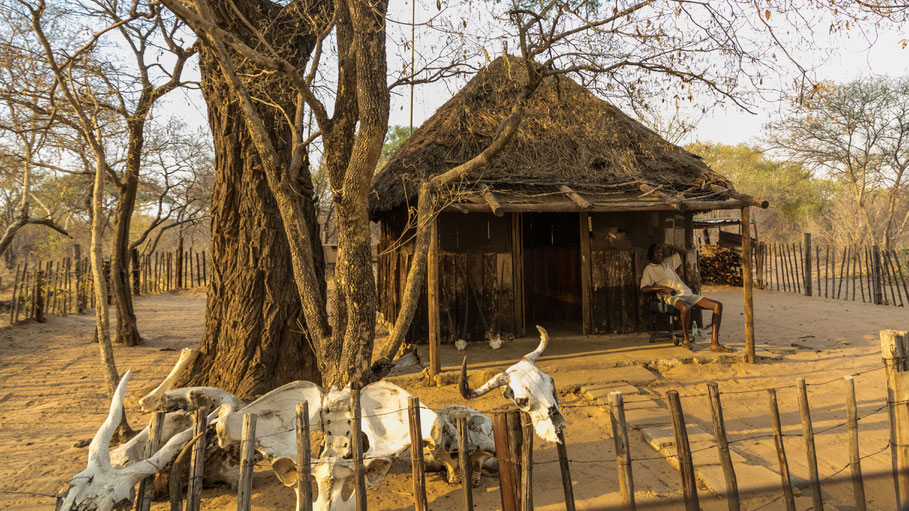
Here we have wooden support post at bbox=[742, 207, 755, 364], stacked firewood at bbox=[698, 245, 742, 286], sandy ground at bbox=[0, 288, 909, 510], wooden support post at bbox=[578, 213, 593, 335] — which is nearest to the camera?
sandy ground at bbox=[0, 288, 909, 510]

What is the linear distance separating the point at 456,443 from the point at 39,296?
10.4 meters

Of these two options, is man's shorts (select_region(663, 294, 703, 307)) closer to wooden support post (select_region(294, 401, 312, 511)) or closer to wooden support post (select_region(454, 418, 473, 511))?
wooden support post (select_region(454, 418, 473, 511))

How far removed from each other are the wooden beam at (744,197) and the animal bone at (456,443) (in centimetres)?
415

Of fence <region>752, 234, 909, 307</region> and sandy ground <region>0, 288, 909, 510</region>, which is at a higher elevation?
fence <region>752, 234, 909, 307</region>

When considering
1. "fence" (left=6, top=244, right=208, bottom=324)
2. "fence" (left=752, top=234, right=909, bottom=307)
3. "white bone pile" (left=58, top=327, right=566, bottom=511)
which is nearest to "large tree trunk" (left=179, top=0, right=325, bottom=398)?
"white bone pile" (left=58, top=327, right=566, bottom=511)

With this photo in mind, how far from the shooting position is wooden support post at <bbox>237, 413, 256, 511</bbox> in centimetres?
244

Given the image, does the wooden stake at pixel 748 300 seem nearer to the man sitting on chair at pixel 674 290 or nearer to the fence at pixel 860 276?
the man sitting on chair at pixel 674 290

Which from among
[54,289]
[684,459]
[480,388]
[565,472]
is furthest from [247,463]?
[54,289]

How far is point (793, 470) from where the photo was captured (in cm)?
374

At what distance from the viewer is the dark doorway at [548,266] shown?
954 centimetres

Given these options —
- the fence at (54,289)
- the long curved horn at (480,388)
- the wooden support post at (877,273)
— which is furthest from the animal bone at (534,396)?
the wooden support post at (877,273)

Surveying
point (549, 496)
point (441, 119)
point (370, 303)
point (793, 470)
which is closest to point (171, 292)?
point (441, 119)

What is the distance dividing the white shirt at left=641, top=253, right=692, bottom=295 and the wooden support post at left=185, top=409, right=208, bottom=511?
6.11 meters

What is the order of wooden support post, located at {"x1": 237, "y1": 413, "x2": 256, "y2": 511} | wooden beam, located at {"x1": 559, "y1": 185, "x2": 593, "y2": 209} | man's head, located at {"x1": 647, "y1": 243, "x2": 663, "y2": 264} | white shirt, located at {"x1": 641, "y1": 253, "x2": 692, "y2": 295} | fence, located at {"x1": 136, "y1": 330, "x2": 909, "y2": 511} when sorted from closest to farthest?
wooden support post, located at {"x1": 237, "y1": 413, "x2": 256, "y2": 511}, fence, located at {"x1": 136, "y1": 330, "x2": 909, "y2": 511}, wooden beam, located at {"x1": 559, "y1": 185, "x2": 593, "y2": 209}, white shirt, located at {"x1": 641, "y1": 253, "x2": 692, "y2": 295}, man's head, located at {"x1": 647, "y1": 243, "x2": 663, "y2": 264}
